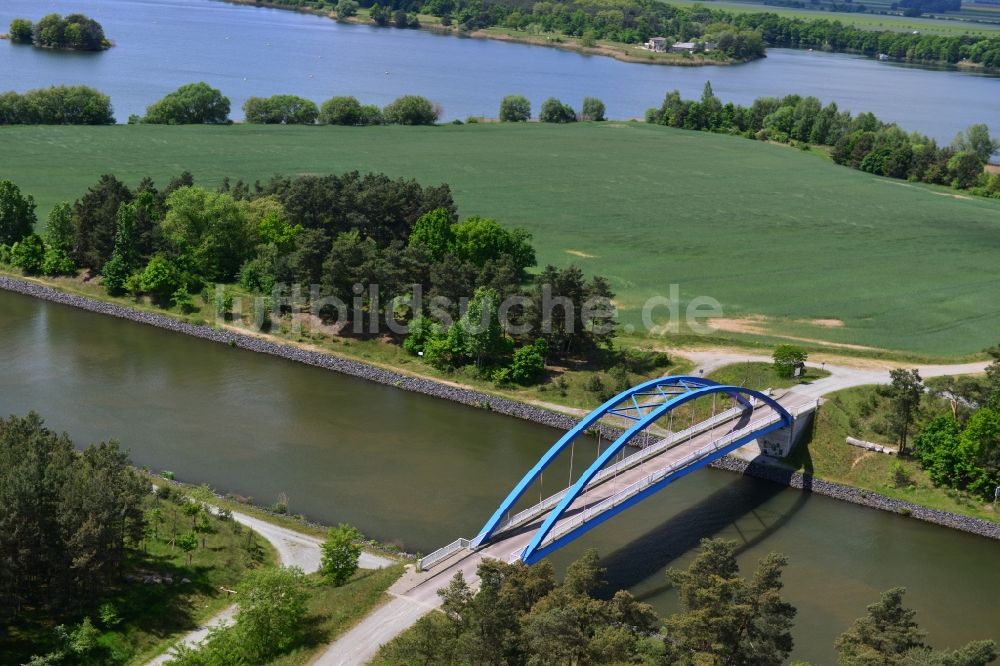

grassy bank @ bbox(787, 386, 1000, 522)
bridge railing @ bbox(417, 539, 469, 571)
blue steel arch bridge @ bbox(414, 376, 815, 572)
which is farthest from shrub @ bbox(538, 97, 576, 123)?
bridge railing @ bbox(417, 539, 469, 571)

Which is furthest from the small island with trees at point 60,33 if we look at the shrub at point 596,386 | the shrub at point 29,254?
the shrub at point 596,386

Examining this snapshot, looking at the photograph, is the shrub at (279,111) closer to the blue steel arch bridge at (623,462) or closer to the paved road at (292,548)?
the blue steel arch bridge at (623,462)

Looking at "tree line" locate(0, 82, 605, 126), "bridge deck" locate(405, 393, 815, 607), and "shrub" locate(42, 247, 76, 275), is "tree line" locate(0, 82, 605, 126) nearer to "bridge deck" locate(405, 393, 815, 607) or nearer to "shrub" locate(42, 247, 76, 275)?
"shrub" locate(42, 247, 76, 275)

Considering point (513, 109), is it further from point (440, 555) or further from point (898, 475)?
point (440, 555)

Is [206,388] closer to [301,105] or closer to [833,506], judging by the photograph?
[833,506]

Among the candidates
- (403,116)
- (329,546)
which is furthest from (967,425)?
(403,116)
